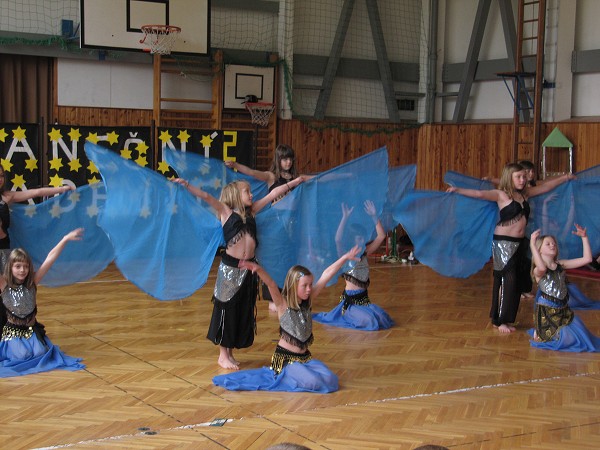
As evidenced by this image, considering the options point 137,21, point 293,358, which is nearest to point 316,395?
point 293,358

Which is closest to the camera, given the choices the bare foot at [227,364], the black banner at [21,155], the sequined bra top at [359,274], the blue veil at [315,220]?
the bare foot at [227,364]

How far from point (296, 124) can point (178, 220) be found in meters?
7.22

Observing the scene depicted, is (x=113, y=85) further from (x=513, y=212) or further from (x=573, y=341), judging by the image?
(x=573, y=341)

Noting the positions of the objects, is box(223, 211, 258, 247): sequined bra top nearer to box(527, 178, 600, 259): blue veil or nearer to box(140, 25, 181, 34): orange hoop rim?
box(527, 178, 600, 259): blue veil

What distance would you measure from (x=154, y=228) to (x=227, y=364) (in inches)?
44.0

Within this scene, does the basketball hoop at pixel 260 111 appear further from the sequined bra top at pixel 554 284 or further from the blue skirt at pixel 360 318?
the sequined bra top at pixel 554 284

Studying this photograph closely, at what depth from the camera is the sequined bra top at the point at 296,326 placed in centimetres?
539

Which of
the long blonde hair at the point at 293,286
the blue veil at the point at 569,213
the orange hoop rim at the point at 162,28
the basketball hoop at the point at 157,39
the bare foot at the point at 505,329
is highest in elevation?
the orange hoop rim at the point at 162,28

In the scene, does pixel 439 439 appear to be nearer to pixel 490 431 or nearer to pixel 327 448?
pixel 490 431

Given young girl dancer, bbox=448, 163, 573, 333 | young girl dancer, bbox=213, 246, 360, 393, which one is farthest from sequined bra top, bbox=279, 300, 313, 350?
young girl dancer, bbox=448, 163, 573, 333

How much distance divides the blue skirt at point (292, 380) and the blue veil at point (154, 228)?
955 mm

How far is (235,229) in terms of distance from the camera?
5758mm

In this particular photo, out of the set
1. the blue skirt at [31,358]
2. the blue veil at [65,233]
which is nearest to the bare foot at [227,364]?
the blue skirt at [31,358]

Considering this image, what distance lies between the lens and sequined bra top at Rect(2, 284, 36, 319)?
576 cm
